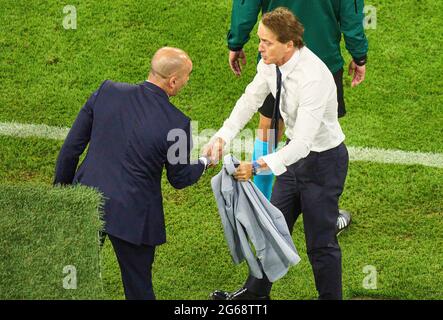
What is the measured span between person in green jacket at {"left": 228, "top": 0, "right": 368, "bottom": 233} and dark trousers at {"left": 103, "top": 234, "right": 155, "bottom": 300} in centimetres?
147

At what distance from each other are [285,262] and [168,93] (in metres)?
1.19

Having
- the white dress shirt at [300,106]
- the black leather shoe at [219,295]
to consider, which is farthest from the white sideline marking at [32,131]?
the white dress shirt at [300,106]

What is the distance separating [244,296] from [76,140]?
5.22 ft

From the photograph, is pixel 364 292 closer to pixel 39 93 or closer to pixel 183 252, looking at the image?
pixel 183 252

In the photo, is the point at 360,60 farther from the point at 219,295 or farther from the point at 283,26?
the point at 219,295

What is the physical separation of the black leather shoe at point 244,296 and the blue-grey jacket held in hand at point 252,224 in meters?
0.43

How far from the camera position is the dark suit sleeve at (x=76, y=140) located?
6031 mm

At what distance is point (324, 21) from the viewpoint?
24.0ft

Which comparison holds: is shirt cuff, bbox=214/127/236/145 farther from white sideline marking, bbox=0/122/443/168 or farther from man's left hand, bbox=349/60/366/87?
white sideline marking, bbox=0/122/443/168

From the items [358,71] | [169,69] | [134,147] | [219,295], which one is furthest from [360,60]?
[134,147]
